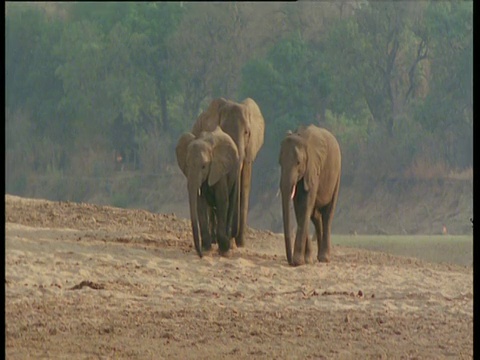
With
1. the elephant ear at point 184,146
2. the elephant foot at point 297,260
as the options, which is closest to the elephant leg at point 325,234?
the elephant foot at point 297,260

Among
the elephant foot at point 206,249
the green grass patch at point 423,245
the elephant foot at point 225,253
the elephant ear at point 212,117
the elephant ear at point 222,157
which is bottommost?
the green grass patch at point 423,245

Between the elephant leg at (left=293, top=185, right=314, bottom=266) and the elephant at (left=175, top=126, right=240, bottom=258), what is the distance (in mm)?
801

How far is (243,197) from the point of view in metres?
14.9

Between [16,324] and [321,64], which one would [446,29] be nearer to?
[321,64]

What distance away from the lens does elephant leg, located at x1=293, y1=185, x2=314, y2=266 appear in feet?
43.3

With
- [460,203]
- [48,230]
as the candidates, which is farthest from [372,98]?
[48,230]

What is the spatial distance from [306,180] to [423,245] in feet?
42.6

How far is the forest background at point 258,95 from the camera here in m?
31.8

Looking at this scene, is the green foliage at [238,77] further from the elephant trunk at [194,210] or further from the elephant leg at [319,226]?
the elephant trunk at [194,210]

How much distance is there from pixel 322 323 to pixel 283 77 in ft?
83.5

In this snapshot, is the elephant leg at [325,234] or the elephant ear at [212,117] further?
the elephant ear at [212,117]

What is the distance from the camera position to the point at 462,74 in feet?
107

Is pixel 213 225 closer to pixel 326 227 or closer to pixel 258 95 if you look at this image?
pixel 326 227

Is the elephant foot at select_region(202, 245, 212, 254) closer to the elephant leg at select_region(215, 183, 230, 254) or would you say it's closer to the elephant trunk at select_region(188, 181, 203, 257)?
the elephant leg at select_region(215, 183, 230, 254)
